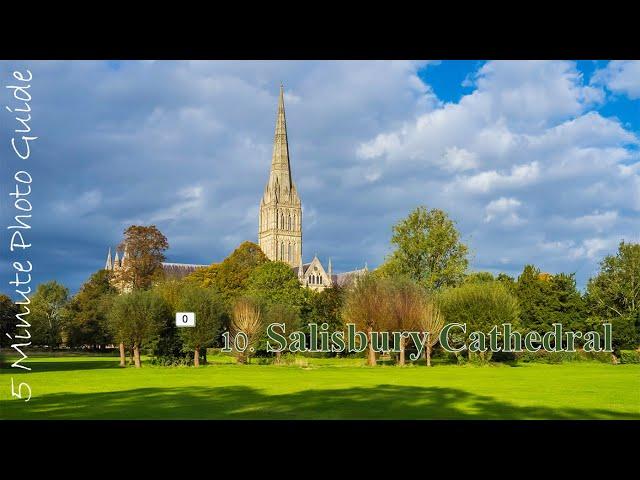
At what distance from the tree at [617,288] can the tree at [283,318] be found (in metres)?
25.5

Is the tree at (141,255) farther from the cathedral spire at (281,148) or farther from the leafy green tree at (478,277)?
the cathedral spire at (281,148)

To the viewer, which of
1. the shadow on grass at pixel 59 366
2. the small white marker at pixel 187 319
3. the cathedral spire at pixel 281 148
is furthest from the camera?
the cathedral spire at pixel 281 148

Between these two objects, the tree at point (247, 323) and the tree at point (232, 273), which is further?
the tree at point (232, 273)

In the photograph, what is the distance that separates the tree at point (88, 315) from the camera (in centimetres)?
7050

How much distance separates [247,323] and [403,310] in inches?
466

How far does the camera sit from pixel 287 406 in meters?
19.6

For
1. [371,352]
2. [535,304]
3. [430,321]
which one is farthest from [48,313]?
[535,304]

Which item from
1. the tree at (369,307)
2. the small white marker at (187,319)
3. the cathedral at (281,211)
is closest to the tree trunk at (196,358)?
the small white marker at (187,319)

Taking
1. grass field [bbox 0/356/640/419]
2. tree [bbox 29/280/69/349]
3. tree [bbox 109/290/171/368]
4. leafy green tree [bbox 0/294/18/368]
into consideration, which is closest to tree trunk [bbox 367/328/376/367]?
tree [bbox 109/290/171/368]

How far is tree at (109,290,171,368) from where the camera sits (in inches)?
1805

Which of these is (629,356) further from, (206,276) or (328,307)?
(206,276)

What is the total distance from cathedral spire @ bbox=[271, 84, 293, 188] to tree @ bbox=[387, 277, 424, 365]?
356 feet
